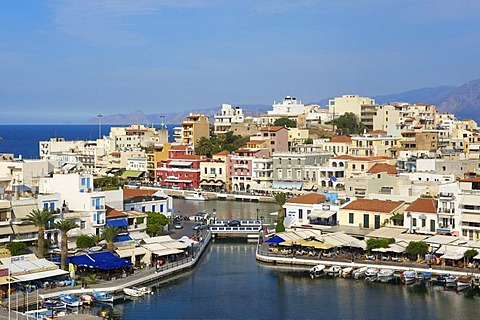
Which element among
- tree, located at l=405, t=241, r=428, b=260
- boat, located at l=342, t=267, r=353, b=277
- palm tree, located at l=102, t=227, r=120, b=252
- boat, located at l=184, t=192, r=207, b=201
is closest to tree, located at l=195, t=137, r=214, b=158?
boat, located at l=184, t=192, r=207, b=201

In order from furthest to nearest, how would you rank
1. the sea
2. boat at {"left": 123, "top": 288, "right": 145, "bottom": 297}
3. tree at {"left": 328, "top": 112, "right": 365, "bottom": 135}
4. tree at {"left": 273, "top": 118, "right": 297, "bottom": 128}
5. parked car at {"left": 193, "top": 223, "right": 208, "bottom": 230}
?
tree at {"left": 273, "top": 118, "right": 297, "bottom": 128} → tree at {"left": 328, "top": 112, "right": 365, "bottom": 135} → parked car at {"left": 193, "top": 223, "right": 208, "bottom": 230} → boat at {"left": 123, "top": 288, "right": 145, "bottom": 297} → the sea

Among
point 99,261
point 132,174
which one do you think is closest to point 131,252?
point 99,261

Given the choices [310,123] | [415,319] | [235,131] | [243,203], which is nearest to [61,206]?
[415,319]

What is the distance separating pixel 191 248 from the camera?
4309 centimetres

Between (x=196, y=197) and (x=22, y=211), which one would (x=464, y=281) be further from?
(x=196, y=197)

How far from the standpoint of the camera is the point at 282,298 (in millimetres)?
34469

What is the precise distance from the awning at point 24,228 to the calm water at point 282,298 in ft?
22.9

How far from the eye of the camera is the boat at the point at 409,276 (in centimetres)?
3625

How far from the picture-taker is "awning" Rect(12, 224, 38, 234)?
37.6 m

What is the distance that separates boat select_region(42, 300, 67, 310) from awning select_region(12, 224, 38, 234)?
7341 mm

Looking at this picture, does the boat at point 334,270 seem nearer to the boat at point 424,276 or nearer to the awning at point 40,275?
the boat at point 424,276

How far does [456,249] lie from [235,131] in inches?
2421

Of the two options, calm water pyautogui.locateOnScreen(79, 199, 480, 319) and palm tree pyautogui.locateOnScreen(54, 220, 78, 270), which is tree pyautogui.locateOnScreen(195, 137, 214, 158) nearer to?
calm water pyautogui.locateOnScreen(79, 199, 480, 319)

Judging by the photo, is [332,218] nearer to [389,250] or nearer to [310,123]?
[389,250]
